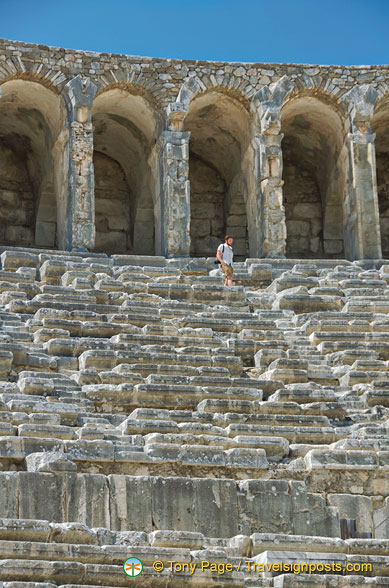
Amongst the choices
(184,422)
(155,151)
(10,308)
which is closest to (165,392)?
(184,422)

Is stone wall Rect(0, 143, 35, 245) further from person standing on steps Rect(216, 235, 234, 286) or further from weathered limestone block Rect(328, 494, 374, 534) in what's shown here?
weathered limestone block Rect(328, 494, 374, 534)

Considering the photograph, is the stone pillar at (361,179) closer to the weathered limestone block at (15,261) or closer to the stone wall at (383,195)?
the stone wall at (383,195)

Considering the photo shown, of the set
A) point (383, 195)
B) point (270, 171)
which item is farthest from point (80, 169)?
point (383, 195)

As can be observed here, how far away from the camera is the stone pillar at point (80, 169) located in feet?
70.6

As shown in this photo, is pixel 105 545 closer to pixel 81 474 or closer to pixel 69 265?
pixel 81 474

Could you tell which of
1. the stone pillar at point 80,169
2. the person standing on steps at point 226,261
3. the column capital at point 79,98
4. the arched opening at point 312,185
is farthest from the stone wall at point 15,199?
the person standing on steps at point 226,261

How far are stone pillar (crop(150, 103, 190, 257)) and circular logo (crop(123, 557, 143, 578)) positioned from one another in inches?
516

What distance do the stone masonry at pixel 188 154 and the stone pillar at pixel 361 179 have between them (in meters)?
0.03

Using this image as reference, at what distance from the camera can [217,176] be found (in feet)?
86.3

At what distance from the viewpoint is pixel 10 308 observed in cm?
1525

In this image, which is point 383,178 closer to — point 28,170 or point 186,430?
point 28,170

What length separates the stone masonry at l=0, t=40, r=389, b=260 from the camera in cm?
2219

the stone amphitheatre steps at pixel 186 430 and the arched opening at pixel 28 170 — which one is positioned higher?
the arched opening at pixel 28 170

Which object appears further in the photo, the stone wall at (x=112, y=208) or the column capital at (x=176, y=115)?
the stone wall at (x=112, y=208)
